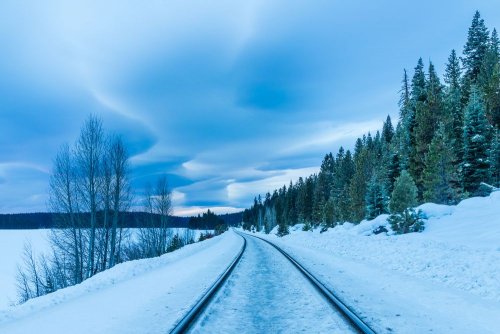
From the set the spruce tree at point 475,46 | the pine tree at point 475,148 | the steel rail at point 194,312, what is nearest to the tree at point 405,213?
the pine tree at point 475,148

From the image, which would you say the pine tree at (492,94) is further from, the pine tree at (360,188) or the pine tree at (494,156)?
the pine tree at (360,188)

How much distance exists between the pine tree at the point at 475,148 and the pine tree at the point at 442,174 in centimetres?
206

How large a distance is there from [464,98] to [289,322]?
176 ft

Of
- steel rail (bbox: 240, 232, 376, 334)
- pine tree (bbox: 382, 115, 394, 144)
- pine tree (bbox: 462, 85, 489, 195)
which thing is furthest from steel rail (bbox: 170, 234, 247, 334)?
pine tree (bbox: 382, 115, 394, 144)

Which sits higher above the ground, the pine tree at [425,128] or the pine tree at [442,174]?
the pine tree at [425,128]

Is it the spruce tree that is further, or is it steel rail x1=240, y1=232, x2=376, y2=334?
the spruce tree

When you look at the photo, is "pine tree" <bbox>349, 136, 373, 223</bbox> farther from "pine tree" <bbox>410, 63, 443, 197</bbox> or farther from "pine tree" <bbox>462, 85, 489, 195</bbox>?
"pine tree" <bbox>462, 85, 489, 195</bbox>

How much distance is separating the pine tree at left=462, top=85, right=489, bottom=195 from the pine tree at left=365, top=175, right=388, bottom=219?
27.9 feet

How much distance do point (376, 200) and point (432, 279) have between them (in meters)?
32.6

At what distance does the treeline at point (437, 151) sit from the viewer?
32.3 metres

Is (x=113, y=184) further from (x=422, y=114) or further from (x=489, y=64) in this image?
(x=489, y=64)

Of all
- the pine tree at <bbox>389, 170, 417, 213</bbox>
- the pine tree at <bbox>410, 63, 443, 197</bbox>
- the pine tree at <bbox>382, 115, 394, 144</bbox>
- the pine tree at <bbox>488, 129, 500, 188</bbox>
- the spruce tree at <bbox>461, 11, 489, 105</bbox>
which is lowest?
the pine tree at <bbox>389, 170, 417, 213</bbox>

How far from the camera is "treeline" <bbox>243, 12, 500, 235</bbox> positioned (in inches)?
1272

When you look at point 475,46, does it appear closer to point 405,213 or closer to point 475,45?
point 475,45
